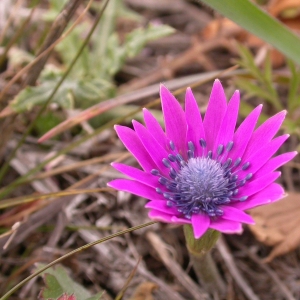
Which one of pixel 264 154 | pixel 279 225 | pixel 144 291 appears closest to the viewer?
pixel 264 154

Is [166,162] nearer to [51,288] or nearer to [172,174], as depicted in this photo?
[172,174]

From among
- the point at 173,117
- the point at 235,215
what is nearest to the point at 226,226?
the point at 235,215

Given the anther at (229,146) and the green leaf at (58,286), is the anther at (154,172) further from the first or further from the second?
the green leaf at (58,286)

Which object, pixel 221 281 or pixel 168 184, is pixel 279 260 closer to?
pixel 221 281

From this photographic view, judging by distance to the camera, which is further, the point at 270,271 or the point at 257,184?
the point at 270,271

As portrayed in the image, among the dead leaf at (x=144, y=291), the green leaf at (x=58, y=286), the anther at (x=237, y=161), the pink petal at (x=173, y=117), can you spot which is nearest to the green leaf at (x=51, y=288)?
the green leaf at (x=58, y=286)

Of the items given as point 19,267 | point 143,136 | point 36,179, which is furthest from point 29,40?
point 143,136

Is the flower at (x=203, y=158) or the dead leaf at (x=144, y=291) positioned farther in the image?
the dead leaf at (x=144, y=291)

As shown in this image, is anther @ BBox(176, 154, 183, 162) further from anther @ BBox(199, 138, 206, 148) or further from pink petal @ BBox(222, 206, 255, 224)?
pink petal @ BBox(222, 206, 255, 224)
